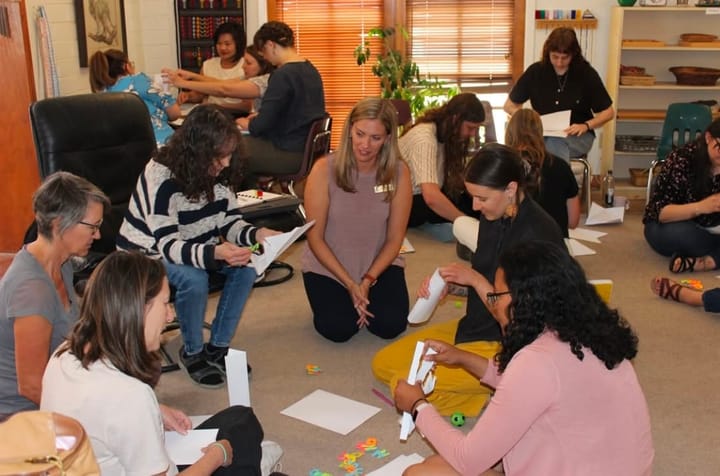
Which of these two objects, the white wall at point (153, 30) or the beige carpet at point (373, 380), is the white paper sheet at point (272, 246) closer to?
the beige carpet at point (373, 380)

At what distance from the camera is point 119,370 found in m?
1.78

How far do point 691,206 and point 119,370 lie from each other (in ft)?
12.5

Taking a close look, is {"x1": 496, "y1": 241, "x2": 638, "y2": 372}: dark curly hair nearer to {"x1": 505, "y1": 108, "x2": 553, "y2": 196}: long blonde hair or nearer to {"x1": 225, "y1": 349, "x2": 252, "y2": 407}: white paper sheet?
{"x1": 225, "y1": 349, "x2": 252, "y2": 407}: white paper sheet

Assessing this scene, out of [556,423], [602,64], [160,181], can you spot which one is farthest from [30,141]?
[602,64]

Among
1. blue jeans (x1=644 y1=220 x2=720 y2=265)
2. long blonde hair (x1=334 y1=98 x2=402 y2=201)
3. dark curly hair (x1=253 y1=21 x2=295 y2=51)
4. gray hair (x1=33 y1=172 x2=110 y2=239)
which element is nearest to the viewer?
gray hair (x1=33 y1=172 x2=110 y2=239)

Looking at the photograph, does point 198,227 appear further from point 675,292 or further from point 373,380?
point 675,292

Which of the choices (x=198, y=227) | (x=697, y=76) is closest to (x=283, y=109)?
(x=198, y=227)

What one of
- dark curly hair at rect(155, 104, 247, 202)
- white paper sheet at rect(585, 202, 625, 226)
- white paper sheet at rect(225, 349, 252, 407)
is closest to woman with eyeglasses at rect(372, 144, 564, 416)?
white paper sheet at rect(225, 349, 252, 407)

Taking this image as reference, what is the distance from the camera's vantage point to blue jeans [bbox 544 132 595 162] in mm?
5828

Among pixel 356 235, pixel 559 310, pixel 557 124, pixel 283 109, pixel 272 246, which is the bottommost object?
pixel 356 235

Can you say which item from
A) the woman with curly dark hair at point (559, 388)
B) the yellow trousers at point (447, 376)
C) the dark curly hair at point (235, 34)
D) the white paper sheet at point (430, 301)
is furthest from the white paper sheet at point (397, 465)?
the dark curly hair at point (235, 34)

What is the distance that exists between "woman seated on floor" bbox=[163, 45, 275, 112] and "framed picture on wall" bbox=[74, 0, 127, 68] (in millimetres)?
549

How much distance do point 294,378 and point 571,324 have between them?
1.81 m

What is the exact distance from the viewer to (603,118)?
233 inches
